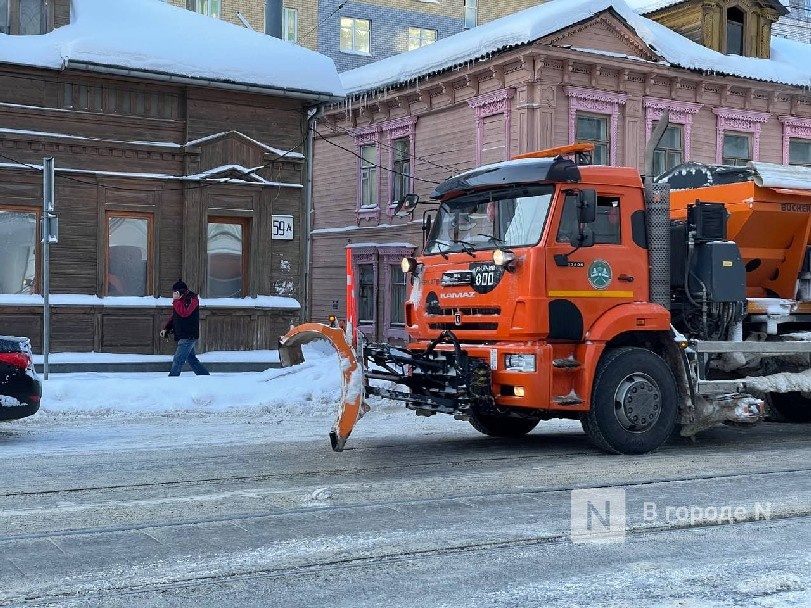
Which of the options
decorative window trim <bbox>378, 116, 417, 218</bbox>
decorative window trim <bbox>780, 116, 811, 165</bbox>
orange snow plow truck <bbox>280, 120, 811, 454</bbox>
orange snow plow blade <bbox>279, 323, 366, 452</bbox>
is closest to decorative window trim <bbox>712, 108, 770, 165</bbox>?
decorative window trim <bbox>780, 116, 811, 165</bbox>

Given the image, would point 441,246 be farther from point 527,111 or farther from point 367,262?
point 367,262

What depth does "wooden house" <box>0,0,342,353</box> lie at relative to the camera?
18.3 m

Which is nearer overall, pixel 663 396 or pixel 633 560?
pixel 633 560

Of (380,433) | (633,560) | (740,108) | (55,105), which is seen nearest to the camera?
(633,560)

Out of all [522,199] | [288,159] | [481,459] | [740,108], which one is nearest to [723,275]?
[522,199]

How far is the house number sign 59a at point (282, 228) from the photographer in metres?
20.5

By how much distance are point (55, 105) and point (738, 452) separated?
1298 cm

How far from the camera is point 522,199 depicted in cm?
1012

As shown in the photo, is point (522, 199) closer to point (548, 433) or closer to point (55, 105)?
point (548, 433)

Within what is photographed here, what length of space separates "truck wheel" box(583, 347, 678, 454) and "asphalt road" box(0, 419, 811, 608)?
223mm

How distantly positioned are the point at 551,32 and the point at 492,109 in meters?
2.22

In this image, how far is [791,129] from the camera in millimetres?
28844

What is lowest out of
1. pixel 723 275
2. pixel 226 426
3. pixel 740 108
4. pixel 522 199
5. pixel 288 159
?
pixel 226 426

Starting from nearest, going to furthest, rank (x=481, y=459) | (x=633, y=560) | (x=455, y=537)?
(x=633, y=560) < (x=455, y=537) < (x=481, y=459)
